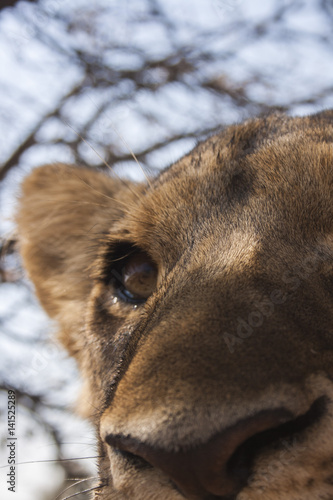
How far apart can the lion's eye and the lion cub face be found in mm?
11

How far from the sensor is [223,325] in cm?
134

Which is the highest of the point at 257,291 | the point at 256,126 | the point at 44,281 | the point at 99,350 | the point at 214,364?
the point at 256,126

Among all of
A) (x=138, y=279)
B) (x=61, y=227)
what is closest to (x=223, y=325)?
(x=138, y=279)

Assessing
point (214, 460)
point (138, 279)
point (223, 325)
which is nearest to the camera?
point (214, 460)

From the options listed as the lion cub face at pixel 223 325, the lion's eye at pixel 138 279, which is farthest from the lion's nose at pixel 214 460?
the lion's eye at pixel 138 279

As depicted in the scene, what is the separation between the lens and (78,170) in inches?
139

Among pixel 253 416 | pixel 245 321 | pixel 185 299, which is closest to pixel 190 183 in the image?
pixel 185 299

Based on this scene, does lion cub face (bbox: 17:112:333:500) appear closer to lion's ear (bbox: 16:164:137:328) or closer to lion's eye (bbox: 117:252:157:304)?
lion's eye (bbox: 117:252:157:304)

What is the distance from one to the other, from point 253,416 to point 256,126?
1976 mm

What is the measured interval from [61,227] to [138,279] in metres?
1.43

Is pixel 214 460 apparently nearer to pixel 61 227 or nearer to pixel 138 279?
pixel 138 279

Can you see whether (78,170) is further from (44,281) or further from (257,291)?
(257,291)

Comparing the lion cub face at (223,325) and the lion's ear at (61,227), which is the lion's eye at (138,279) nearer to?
the lion cub face at (223,325)

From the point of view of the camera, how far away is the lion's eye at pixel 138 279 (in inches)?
92.5
